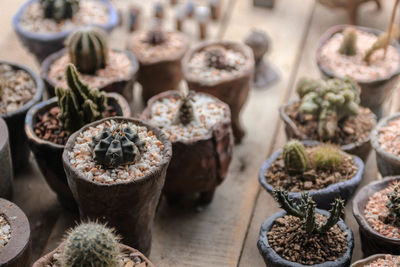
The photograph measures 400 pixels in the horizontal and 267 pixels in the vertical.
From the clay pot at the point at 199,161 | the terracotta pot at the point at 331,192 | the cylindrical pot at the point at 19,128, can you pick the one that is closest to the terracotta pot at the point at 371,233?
the terracotta pot at the point at 331,192

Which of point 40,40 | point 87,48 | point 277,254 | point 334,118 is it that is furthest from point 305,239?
point 40,40

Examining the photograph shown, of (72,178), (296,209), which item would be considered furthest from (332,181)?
(72,178)

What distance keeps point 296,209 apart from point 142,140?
1.02 meters

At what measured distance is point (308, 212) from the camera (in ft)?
10.8

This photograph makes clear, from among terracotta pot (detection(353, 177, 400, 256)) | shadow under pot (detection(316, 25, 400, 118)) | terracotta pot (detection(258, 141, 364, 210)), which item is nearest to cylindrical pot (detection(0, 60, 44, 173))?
terracotta pot (detection(258, 141, 364, 210))

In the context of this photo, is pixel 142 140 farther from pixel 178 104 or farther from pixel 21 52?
pixel 21 52

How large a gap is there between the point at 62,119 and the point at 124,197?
3.04 ft

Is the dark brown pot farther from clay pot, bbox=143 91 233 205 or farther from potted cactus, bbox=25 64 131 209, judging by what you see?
potted cactus, bbox=25 64 131 209

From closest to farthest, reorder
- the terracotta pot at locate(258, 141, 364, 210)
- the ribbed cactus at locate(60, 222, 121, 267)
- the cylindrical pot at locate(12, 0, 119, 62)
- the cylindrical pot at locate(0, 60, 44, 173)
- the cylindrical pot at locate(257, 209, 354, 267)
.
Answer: the ribbed cactus at locate(60, 222, 121, 267)
the cylindrical pot at locate(257, 209, 354, 267)
the terracotta pot at locate(258, 141, 364, 210)
the cylindrical pot at locate(0, 60, 44, 173)
the cylindrical pot at locate(12, 0, 119, 62)

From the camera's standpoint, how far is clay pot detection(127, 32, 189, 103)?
16.7ft

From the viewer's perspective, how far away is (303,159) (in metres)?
3.99

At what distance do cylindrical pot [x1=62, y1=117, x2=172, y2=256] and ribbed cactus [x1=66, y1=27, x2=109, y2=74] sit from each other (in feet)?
3.53

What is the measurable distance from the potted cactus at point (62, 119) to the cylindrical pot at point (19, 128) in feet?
0.63

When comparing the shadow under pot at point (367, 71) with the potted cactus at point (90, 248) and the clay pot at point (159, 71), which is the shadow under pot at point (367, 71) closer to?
the clay pot at point (159, 71)
